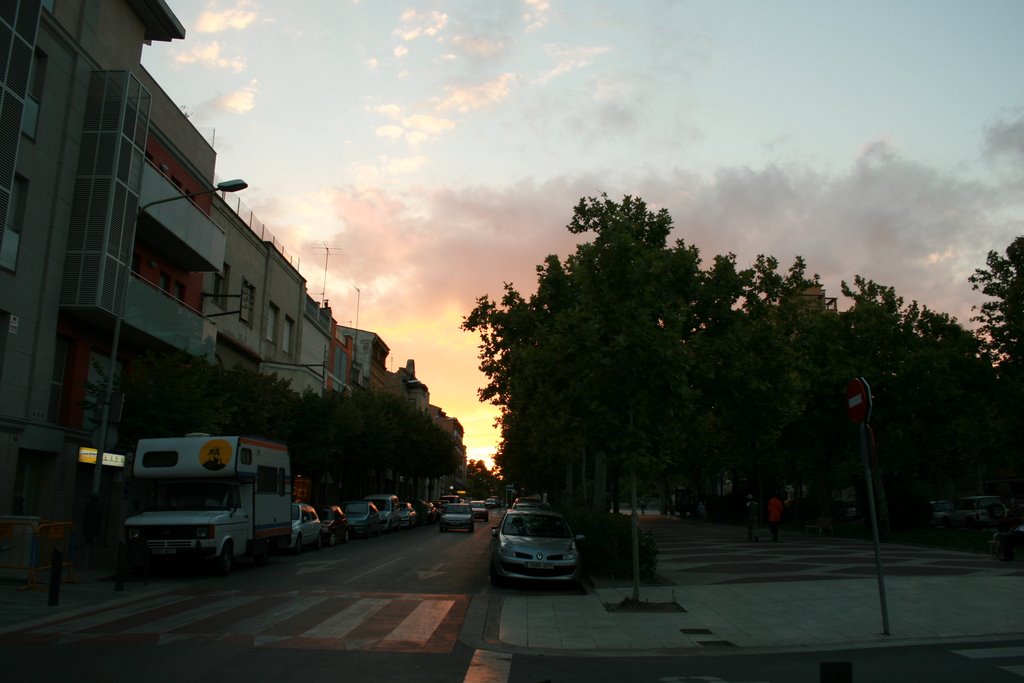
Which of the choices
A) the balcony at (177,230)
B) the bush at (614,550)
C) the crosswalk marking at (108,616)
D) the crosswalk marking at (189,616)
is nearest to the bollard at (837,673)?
the crosswalk marking at (189,616)

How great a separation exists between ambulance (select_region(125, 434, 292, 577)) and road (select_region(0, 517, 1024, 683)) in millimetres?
2658

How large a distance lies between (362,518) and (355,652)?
26.9m

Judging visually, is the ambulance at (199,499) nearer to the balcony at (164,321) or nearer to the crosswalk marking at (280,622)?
the crosswalk marking at (280,622)

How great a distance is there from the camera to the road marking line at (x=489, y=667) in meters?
8.07

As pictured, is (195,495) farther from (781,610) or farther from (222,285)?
(222,285)

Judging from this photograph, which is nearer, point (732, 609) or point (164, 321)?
point (732, 609)

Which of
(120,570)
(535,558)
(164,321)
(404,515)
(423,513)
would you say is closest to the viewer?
(120,570)

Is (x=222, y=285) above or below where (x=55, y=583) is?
above

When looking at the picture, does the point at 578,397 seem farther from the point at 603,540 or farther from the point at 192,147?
the point at 192,147

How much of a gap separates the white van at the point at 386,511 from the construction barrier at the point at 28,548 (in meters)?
24.5

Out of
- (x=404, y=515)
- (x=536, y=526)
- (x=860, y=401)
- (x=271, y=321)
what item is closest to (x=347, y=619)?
(x=536, y=526)

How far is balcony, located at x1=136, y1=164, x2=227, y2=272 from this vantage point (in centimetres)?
2522

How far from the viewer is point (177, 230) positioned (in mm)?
26875

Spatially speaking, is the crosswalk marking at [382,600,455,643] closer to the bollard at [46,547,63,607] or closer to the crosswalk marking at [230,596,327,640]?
the crosswalk marking at [230,596,327,640]
